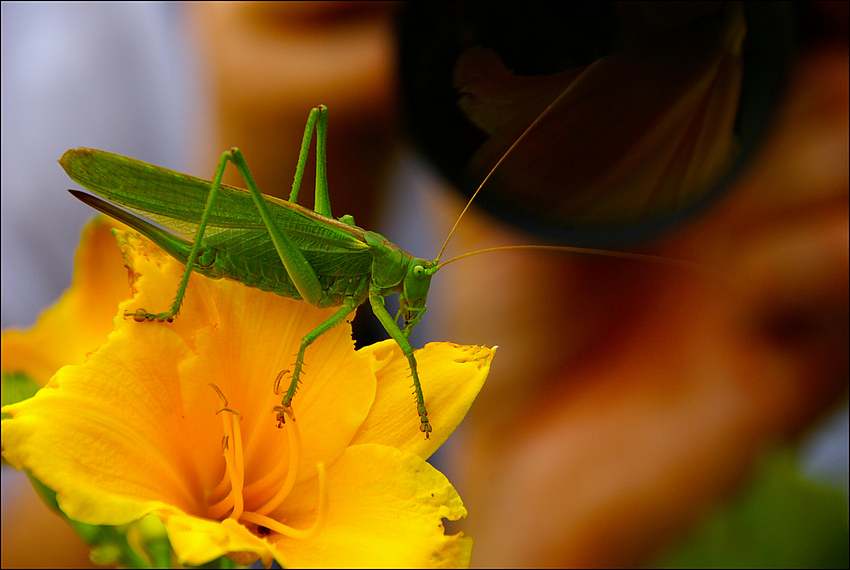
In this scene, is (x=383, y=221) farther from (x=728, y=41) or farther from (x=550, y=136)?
(x=728, y=41)

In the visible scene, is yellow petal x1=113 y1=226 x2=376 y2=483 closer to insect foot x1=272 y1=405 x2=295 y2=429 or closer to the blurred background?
insect foot x1=272 y1=405 x2=295 y2=429

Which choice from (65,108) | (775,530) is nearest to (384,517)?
(775,530)

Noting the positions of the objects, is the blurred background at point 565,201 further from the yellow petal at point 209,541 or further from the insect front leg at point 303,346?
the yellow petal at point 209,541

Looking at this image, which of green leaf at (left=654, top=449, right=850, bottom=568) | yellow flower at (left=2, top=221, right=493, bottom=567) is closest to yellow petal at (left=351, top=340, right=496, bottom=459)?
yellow flower at (left=2, top=221, right=493, bottom=567)

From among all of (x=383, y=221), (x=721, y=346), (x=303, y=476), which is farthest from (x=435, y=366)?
(x=721, y=346)

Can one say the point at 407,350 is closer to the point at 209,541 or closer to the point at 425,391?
the point at 425,391

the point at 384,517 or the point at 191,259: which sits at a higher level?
the point at 191,259
